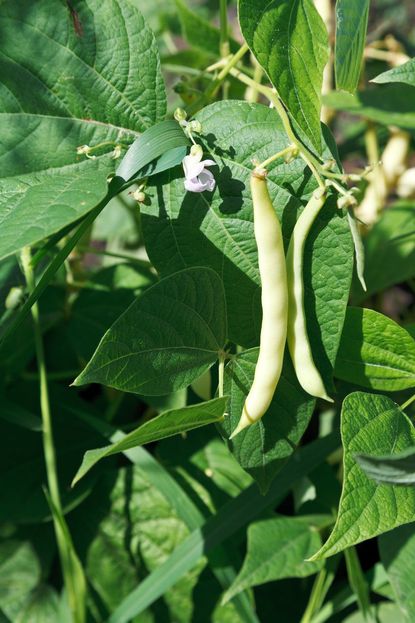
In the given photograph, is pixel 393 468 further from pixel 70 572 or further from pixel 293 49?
pixel 70 572

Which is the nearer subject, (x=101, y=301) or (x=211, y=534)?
(x=211, y=534)

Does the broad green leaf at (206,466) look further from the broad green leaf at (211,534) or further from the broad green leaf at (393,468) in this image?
the broad green leaf at (393,468)

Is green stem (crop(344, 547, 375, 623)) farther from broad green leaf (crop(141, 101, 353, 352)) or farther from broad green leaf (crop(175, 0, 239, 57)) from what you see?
broad green leaf (crop(175, 0, 239, 57))

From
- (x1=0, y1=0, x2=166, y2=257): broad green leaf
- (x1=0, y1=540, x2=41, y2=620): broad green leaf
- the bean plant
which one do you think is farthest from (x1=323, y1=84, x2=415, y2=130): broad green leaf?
(x1=0, y1=540, x2=41, y2=620): broad green leaf

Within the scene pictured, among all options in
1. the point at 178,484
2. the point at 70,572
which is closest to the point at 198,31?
the point at 178,484

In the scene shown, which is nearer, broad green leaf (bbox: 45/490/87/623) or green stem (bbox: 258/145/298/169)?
green stem (bbox: 258/145/298/169)

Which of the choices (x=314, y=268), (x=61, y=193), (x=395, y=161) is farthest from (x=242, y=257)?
(x=395, y=161)

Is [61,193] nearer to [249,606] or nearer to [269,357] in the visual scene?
[269,357]
